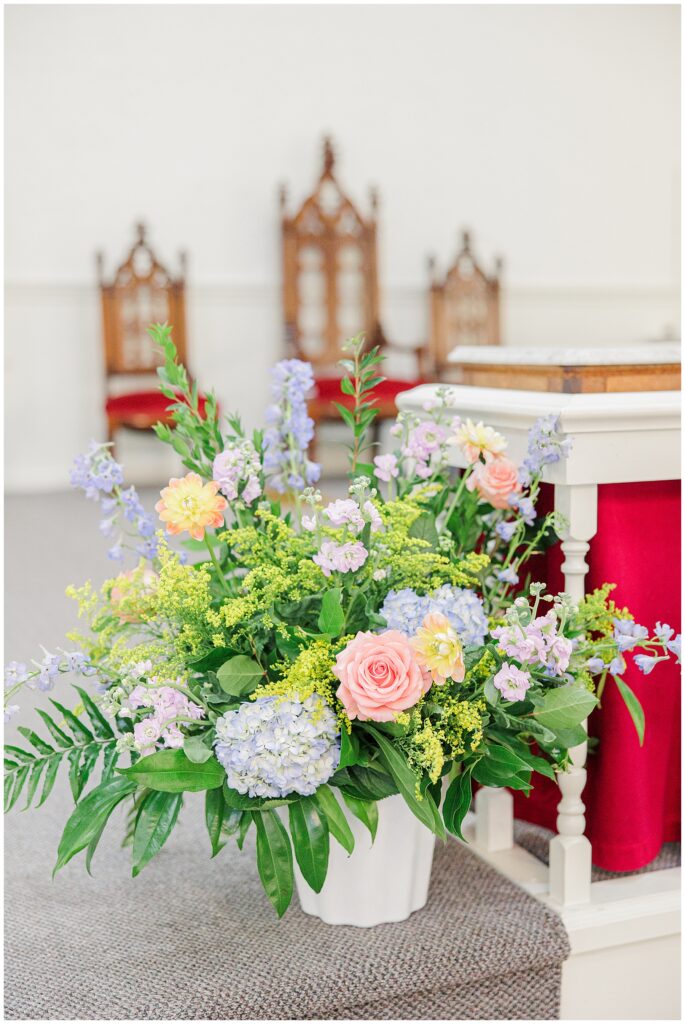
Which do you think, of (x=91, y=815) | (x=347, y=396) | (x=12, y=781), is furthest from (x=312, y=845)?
(x=347, y=396)

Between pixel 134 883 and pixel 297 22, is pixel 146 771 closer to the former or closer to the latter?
pixel 134 883

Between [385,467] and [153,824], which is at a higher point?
[385,467]

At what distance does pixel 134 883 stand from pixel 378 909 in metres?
0.39

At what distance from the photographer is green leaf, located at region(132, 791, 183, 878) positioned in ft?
3.70

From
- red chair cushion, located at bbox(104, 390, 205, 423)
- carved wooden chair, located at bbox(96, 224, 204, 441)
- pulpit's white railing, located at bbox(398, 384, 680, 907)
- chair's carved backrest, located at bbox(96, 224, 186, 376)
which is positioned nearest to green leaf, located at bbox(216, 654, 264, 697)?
pulpit's white railing, located at bbox(398, 384, 680, 907)

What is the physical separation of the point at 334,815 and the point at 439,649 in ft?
0.76

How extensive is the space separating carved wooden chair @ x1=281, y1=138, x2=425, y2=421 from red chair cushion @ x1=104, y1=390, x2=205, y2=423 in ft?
2.93

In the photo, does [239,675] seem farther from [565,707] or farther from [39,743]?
[565,707]

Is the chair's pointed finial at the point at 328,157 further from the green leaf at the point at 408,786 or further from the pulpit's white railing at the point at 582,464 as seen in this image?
the green leaf at the point at 408,786

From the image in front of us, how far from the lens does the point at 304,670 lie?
3.68 ft

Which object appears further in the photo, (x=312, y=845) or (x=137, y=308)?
(x=137, y=308)

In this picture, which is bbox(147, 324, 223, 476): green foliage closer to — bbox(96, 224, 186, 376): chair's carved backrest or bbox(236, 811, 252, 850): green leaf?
bbox(236, 811, 252, 850): green leaf

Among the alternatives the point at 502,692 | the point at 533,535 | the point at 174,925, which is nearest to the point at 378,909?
the point at 174,925

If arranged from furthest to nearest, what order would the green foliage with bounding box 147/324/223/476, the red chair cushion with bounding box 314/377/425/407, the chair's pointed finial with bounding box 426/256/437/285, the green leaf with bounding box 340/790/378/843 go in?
1. the chair's pointed finial with bounding box 426/256/437/285
2. the red chair cushion with bounding box 314/377/425/407
3. the green foliage with bounding box 147/324/223/476
4. the green leaf with bounding box 340/790/378/843
